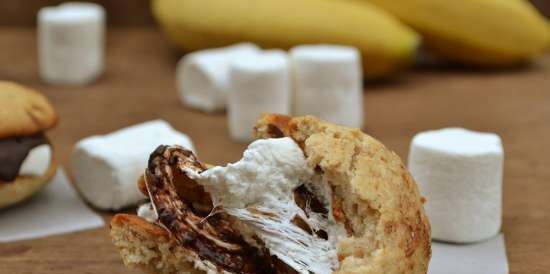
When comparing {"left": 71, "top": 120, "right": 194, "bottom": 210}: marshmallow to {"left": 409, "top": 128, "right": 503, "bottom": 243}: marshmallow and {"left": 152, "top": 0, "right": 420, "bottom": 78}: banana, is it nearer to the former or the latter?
{"left": 409, "top": 128, "right": 503, "bottom": 243}: marshmallow

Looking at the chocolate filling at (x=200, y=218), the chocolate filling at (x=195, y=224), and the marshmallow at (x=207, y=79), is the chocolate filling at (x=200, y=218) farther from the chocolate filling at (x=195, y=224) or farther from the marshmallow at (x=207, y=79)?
the marshmallow at (x=207, y=79)

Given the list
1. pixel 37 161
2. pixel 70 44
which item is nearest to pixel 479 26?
pixel 70 44

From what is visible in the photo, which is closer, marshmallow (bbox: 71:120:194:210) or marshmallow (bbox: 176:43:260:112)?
marshmallow (bbox: 71:120:194:210)

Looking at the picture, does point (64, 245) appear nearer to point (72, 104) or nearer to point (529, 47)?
point (72, 104)

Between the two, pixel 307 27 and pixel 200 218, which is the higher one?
pixel 200 218

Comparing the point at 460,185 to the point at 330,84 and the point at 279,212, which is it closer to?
the point at 279,212

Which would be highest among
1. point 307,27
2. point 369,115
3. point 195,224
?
point 195,224

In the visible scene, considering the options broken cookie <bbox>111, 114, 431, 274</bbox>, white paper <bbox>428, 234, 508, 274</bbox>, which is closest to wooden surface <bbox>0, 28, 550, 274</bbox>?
white paper <bbox>428, 234, 508, 274</bbox>
